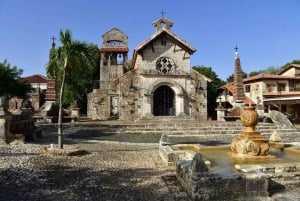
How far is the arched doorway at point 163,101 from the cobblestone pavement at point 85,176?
1794 cm

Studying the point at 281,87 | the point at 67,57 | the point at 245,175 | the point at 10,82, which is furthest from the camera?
the point at 281,87

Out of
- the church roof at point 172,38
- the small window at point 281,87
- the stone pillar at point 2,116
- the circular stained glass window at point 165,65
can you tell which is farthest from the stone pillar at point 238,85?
the stone pillar at point 2,116

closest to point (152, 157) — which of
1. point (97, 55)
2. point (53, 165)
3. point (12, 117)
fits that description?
point (53, 165)

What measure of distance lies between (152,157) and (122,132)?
8.80 metres

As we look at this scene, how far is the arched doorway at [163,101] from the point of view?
3022cm

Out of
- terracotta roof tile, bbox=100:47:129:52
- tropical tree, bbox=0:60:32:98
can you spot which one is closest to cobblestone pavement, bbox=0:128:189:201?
tropical tree, bbox=0:60:32:98

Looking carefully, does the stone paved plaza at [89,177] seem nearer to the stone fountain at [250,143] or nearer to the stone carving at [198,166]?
the stone carving at [198,166]

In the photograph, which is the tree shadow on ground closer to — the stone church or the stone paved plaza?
the stone paved plaza

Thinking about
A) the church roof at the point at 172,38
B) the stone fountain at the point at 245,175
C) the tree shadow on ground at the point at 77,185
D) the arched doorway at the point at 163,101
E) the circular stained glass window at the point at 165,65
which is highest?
the church roof at the point at 172,38

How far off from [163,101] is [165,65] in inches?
140

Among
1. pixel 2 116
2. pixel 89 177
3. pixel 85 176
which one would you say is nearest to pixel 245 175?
pixel 89 177

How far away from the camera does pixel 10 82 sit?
75.9ft

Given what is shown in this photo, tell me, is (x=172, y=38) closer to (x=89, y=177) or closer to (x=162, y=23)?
(x=162, y=23)

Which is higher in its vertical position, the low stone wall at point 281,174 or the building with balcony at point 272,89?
the building with balcony at point 272,89
